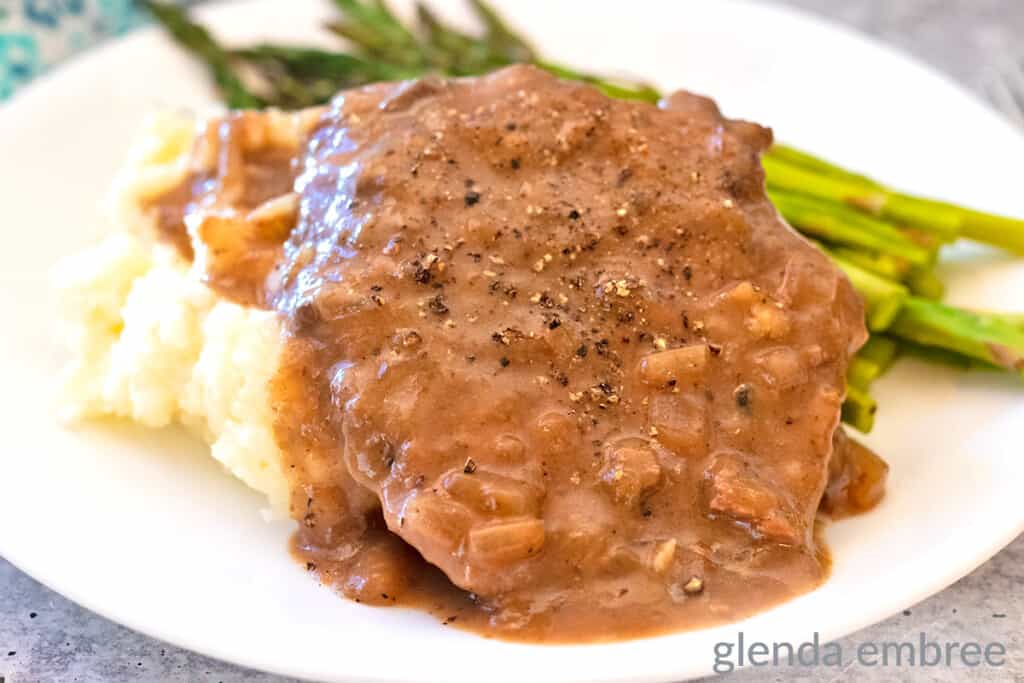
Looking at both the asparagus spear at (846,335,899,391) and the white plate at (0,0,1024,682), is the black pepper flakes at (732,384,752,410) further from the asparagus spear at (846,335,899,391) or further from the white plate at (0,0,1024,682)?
the asparagus spear at (846,335,899,391)

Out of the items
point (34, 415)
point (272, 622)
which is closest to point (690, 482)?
point (272, 622)

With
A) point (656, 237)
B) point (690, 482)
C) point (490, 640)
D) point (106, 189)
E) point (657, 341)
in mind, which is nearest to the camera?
point (490, 640)

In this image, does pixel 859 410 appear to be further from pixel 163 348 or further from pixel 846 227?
pixel 163 348

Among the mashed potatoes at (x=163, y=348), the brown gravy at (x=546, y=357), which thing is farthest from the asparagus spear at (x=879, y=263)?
the mashed potatoes at (x=163, y=348)

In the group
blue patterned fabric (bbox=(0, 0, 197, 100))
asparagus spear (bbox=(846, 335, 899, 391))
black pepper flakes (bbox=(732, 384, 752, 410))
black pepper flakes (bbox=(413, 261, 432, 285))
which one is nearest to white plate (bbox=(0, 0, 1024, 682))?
asparagus spear (bbox=(846, 335, 899, 391))

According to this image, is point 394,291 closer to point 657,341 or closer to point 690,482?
point 657,341

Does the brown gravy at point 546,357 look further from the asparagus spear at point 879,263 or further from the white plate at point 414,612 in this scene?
the asparagus spear at point 879,263
